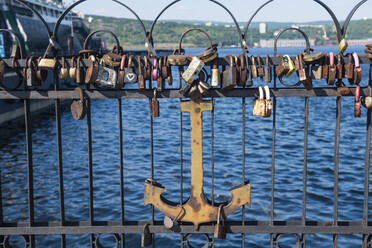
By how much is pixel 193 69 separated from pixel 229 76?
27 centimetres

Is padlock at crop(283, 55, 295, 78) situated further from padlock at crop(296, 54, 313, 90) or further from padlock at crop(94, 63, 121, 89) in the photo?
padlock at crop(94, 63, 121, 89)

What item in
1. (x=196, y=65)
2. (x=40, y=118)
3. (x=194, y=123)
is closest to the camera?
(x=196, y=65)

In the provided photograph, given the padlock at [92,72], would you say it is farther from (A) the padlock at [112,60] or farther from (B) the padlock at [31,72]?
(B) the padlock at [31,72]

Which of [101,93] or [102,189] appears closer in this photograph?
[101,93]

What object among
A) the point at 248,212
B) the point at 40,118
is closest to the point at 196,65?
the point at 248,212

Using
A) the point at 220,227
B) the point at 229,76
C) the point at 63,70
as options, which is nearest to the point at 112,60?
the point at 63,70

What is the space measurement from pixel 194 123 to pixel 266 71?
66cm

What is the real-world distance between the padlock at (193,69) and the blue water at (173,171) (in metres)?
7.45

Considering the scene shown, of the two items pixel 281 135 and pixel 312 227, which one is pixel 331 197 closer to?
pixel 312 227

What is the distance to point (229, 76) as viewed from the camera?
3.20 metres

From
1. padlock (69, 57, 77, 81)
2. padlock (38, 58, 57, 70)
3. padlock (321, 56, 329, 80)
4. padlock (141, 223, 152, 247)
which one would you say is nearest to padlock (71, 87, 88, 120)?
padlock (69, 57, 77, 81)

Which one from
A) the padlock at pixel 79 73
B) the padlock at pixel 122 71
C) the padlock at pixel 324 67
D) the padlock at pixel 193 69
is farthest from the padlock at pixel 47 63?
the padlock at pixel 324 67

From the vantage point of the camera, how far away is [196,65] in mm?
3100

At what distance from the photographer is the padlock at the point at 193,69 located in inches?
122
